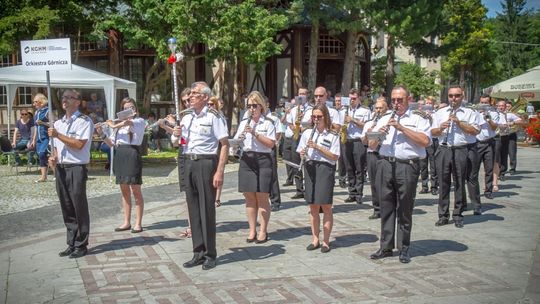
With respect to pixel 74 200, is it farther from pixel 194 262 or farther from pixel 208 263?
pixel 208 263

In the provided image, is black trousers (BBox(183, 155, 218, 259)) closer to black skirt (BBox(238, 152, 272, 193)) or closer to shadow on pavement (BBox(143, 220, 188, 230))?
black skirt (BBox(238, 152, 272, 193))

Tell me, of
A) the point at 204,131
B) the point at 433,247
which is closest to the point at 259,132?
the point at 204,131

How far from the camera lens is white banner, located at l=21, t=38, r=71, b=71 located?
8477mm

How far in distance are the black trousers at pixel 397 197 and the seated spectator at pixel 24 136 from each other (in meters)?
10.9

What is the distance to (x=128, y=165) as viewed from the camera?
814 cm

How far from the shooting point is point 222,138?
6.48 metres

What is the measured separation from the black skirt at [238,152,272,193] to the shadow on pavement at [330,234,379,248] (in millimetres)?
1142

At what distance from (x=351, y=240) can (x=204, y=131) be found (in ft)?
8.71

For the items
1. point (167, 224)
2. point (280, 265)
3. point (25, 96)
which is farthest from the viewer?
point (25, 96)

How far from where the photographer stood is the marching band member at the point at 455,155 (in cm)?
875

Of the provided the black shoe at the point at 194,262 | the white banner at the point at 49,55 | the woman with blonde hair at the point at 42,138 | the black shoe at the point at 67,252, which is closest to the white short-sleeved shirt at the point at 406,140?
the black shoe at the point at 194,262

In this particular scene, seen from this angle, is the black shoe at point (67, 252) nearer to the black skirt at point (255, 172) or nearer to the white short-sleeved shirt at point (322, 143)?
the black skirt at point (255, 172)

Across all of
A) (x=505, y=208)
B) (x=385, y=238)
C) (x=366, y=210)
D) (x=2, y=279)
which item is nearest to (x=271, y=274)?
(x=385, y=238)

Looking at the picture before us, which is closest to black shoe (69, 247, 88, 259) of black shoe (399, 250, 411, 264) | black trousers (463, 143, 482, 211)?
black shoe (399, 250, 411, 264)
